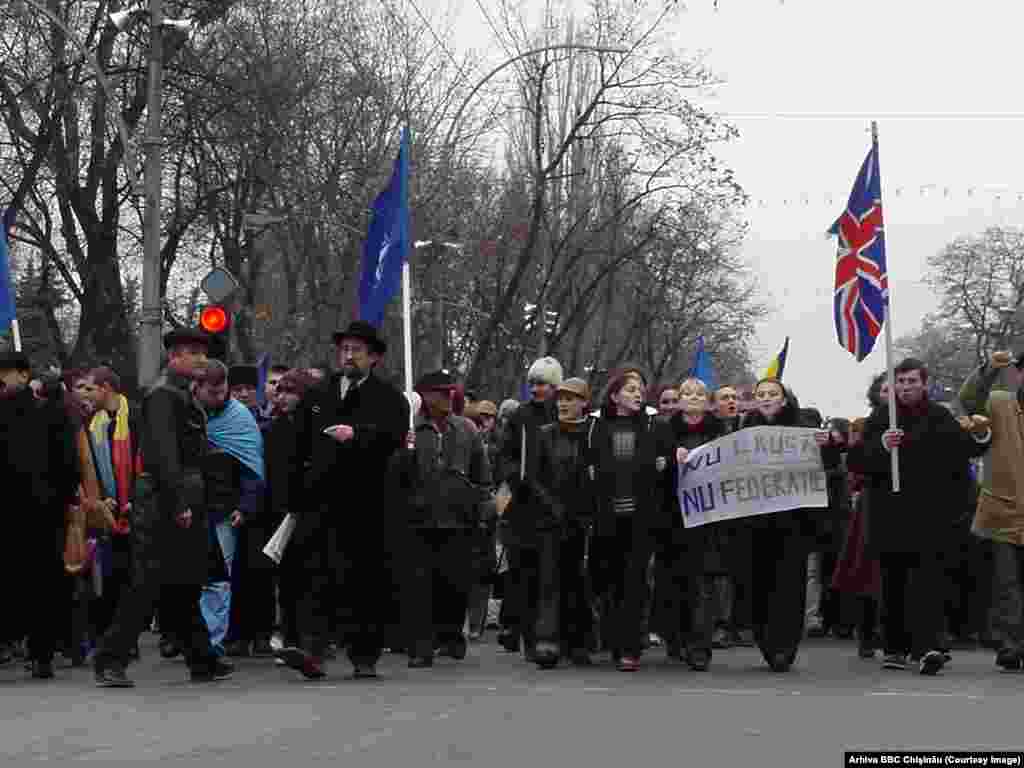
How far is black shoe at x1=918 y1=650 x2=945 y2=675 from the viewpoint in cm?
1252

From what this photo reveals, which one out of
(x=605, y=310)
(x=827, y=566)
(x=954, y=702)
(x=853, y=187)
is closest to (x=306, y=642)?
(x=954, y=702)

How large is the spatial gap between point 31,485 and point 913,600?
17.7 feet

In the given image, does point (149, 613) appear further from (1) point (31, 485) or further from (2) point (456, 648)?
(2) point (456, 648)

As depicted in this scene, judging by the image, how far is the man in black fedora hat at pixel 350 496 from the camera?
12.0m

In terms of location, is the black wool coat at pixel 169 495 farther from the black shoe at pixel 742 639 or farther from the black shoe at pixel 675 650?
the black shoe at pixel 742 639

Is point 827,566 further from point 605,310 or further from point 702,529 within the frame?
point 605,310

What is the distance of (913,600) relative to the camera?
41.9 ft

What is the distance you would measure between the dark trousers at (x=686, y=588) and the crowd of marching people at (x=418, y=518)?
0.05ft

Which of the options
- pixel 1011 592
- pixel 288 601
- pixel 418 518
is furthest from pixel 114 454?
pixel 1011 592

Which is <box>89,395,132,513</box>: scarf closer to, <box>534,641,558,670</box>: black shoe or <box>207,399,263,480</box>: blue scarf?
<box>207,399,263,480</box>: blue scarf

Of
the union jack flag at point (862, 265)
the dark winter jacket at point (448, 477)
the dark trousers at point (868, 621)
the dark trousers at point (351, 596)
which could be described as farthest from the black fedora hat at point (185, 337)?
the dark trousers at point (868, 621)

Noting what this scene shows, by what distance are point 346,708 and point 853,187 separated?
6290mm

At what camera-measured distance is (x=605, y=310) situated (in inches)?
1903

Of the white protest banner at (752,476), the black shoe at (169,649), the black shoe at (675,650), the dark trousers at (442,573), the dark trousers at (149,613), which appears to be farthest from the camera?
the black shoe at (169,649)
